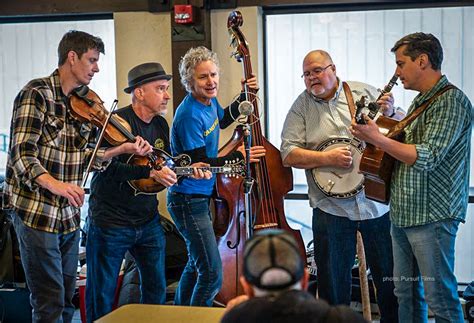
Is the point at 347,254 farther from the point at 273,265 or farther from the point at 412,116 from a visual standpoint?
the point at 273,265

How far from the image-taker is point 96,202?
3.73m

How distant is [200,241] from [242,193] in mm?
393

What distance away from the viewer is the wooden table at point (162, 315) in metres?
2.78

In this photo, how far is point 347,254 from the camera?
3.91 metres

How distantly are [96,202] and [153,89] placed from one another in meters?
0.61

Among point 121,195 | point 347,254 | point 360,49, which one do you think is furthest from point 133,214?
point 360,49

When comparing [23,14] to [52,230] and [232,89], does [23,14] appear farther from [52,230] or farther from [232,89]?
[52,230]

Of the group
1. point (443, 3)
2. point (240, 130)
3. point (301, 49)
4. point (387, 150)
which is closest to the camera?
point (387, 150)

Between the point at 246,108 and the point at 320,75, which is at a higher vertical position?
the point at 320,75

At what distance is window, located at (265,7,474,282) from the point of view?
481 centimetres

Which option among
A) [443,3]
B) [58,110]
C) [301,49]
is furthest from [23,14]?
[443,3]

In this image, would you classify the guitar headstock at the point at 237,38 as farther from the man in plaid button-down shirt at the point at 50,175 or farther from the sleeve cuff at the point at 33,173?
the sleeve cuff at the point at 33,173

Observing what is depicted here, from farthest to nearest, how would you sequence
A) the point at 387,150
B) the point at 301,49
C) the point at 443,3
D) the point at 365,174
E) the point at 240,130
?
1. the point at 301,49
2. the point at 443,3
3. the point at 240,130
4. the point at 365,174
5. the point at 387,150

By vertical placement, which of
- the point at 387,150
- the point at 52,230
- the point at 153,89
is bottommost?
the point at 52,230
